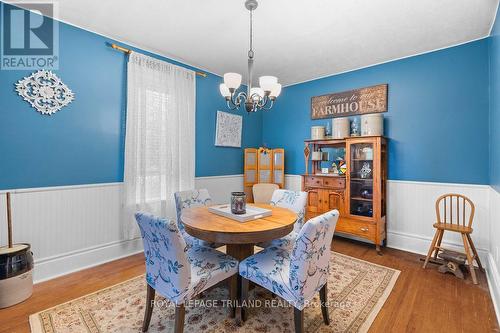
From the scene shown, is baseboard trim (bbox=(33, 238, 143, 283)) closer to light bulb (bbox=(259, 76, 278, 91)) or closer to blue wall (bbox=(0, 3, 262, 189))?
blue wall (bbox=(0, 3, 262, 189))

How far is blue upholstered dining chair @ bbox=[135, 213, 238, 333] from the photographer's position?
1318 mm

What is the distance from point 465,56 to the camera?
2.75 meters

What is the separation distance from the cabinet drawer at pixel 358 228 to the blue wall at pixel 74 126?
9.75 feet

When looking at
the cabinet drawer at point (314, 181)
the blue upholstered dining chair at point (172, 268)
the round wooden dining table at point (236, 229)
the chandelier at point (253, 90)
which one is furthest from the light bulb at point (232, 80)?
the cabinet drawer at point (314, 181)

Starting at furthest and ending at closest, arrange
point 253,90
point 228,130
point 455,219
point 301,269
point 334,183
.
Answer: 1. point 228,130
2. point 334,183
3. point 455,219
4. point 253,90
5. point 301,269

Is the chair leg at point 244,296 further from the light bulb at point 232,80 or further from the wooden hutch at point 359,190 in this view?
the wooden hutch at point 359,190

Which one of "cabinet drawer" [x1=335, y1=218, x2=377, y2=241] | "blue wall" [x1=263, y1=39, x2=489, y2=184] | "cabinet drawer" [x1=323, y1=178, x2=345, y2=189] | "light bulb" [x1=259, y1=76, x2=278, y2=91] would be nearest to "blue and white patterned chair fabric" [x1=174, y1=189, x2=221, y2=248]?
"light bulb" [x1=259, y1=76, x2=278, y2=91]

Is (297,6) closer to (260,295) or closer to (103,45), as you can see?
(103,45)

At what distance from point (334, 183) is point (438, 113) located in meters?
1.51

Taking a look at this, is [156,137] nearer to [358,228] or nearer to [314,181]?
[314,181]

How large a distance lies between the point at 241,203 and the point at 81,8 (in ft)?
7.68

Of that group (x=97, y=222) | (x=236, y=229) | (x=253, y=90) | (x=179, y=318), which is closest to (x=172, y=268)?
(x=179, y=318)

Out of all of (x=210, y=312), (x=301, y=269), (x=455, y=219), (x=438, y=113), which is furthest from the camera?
(x=438, y=113)

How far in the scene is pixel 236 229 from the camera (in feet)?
5.26
